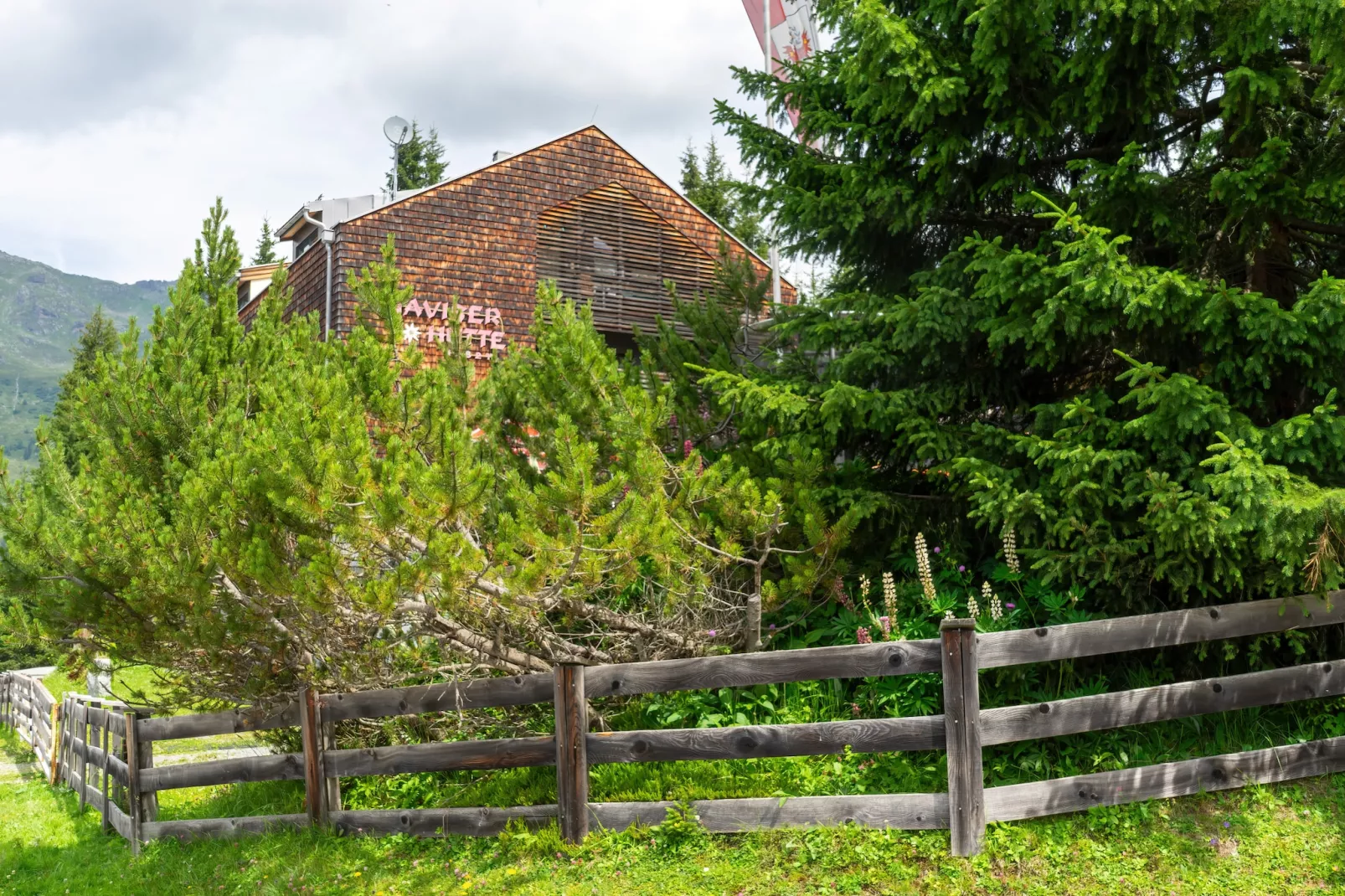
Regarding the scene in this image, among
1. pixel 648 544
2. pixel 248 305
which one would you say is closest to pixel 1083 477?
pixel 648 544

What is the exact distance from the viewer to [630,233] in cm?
2341

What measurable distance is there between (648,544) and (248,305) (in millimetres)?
19684

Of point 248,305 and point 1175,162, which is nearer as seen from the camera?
point 1175,162

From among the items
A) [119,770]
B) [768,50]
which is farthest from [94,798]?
[768,50]

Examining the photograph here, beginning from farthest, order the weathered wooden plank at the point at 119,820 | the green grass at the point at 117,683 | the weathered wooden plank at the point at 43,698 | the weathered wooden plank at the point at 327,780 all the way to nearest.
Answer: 1. the green grass at the point at 117,683
2. the weathered wooden plank at the point at 43,698
3. the weathered wooden plank at the point at 119,820
4. the weathered wooden plank at the point at 327,780

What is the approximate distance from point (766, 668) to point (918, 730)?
900 mm

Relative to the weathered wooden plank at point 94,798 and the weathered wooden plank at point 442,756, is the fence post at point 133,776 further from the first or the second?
the weathered wooden plank at point 442,756

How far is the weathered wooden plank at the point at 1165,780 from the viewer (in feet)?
18.1

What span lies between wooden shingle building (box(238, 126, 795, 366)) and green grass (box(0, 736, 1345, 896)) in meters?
13.5

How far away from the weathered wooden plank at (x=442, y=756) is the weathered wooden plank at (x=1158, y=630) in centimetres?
281

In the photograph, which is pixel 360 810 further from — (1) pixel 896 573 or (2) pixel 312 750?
(1) pixel 896 573

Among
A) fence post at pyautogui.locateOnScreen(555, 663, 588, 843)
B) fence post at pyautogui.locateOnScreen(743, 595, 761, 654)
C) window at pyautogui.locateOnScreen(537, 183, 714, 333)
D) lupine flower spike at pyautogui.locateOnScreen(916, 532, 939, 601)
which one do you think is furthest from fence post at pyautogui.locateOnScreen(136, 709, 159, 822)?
window at pyautogui.locateOnScreen(537, 183, 714, 333)

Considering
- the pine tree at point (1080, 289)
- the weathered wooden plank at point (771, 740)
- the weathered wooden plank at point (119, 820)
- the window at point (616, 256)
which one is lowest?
the weathered wooden plank at point (119, 820)

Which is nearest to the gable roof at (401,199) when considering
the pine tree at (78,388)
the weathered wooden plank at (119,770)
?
the pine tree at (78,388)
